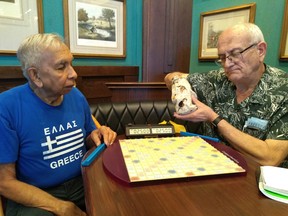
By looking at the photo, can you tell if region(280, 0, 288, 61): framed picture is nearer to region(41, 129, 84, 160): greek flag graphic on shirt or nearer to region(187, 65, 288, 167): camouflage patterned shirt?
region(187, 65, 288, 167): camouflage patterned shirt

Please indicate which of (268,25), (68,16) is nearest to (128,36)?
(68,16)

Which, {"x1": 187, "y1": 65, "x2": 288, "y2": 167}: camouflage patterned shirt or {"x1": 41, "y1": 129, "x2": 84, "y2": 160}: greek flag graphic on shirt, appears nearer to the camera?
{"x1": 41, "y1": 129, "x2": 84, "y2": 160}: greek flag graphic on shirt

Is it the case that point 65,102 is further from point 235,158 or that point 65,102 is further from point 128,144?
point 235,158

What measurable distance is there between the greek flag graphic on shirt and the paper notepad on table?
86 centimetres

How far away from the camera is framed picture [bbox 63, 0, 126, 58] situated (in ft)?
7.27

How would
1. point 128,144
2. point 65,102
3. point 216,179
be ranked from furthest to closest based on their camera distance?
point 65,102 → point 128,144 → point 216,179

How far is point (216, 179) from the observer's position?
75 centimetres

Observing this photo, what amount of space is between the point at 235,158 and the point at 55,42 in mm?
969

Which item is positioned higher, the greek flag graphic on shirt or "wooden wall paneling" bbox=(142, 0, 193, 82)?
"wooden wall paneling" bbox=(142, 0, 193, 82)

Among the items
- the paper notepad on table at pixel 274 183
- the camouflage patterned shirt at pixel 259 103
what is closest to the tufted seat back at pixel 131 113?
the camouflage patterned shirt at pixel 259 103

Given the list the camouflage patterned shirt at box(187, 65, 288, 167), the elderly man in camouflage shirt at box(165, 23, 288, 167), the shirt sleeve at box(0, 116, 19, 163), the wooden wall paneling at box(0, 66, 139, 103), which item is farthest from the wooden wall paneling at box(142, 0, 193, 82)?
the shirt sleeve at box(0, 116, 19, 163)

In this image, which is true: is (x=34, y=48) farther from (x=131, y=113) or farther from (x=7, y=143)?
(x=131, y=113)

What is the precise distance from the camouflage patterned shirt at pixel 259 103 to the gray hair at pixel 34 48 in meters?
1.05

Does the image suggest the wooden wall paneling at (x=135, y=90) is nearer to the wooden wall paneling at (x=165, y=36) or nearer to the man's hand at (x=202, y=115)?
the wooden wall paneling at (x=165, y=36)
